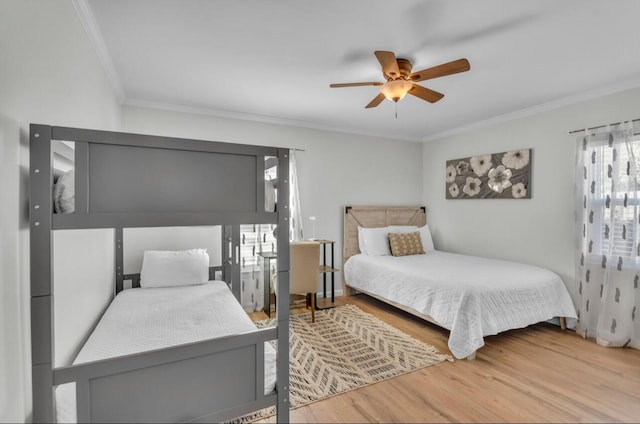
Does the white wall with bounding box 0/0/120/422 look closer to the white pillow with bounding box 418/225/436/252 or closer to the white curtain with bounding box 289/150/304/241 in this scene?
the white curtain with bounding box 289/150/304/241

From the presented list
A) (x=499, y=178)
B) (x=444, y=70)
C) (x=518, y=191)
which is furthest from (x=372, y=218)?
(x=444, y=70)

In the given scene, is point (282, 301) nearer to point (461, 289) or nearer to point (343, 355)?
point (343, 355)

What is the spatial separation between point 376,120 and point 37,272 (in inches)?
146

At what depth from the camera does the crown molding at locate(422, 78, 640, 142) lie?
9.16ft

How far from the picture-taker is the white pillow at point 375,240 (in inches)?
163

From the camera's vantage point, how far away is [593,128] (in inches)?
118

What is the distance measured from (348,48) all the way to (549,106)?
2583 mm

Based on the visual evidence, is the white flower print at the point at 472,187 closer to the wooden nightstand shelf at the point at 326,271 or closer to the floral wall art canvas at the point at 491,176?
the floral wall art canvas at the point at 491,176

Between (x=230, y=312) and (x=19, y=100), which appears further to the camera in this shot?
(x=230, y=312)

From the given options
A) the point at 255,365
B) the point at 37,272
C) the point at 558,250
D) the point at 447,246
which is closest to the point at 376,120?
the point at 447,246

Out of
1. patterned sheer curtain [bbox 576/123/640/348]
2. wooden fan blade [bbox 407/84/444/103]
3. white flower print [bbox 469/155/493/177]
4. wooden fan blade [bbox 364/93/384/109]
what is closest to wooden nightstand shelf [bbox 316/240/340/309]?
wooden fan blade [bbox 364/93/384/109]

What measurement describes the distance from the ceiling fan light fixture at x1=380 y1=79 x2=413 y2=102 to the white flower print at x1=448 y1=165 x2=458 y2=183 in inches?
98.0

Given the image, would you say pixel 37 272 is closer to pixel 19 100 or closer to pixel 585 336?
pixel 19 100

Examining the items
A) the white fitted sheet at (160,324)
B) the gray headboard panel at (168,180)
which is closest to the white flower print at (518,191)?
the white fitted sheet at (160,324)
